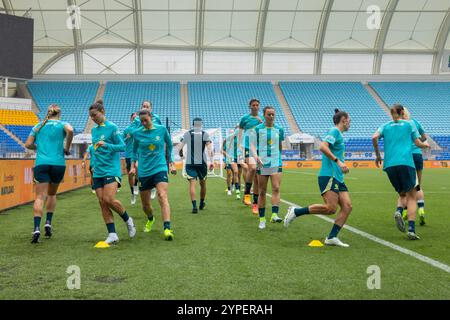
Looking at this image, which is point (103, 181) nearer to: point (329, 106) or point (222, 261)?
point (222, 261)

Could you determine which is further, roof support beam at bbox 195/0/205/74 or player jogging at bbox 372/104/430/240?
roof support beam at bbox 195/0/205/74

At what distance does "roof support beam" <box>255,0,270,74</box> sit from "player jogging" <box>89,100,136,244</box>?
32.8 metres

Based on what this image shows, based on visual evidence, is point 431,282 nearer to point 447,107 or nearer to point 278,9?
point 278,9

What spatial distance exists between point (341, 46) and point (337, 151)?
38.6m

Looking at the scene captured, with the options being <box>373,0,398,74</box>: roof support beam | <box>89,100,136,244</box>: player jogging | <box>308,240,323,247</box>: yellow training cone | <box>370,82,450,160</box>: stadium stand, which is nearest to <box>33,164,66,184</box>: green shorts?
<box>89,100,136,244</box>: player jogging

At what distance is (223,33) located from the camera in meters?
41.2

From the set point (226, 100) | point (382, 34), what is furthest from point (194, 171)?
point (382, 34)

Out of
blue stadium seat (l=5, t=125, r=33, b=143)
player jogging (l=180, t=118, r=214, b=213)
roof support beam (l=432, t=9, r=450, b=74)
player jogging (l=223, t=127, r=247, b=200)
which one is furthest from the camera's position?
roof support beam (l=432, t=9, r=450, b=74)

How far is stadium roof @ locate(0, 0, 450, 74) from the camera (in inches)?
1508

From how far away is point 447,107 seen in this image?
4481 centimetres

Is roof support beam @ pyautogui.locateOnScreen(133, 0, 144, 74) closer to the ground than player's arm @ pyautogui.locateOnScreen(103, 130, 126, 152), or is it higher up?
higher up

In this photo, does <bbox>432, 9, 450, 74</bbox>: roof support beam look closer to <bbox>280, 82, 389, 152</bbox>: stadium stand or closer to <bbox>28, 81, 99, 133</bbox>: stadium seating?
<bbox>280, 82, 389, 152</bbox>: stadium stand

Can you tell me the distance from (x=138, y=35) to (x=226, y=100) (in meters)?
9.43

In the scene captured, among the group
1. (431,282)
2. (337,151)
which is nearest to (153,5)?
(337,151)
